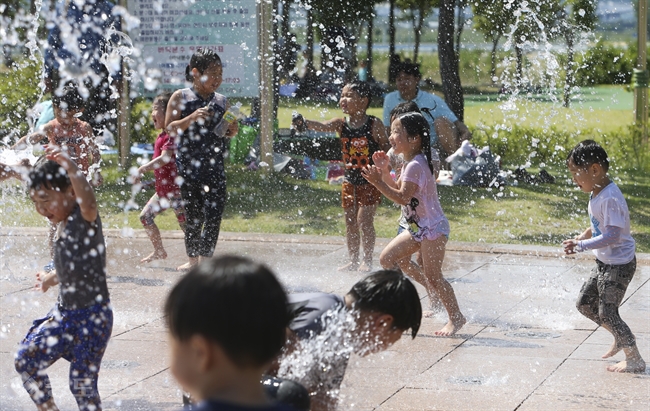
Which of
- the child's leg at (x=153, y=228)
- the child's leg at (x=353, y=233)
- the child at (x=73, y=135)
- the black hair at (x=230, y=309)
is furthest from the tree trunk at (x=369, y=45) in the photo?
the black hair at (x=230, y=309)

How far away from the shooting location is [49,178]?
146 inches

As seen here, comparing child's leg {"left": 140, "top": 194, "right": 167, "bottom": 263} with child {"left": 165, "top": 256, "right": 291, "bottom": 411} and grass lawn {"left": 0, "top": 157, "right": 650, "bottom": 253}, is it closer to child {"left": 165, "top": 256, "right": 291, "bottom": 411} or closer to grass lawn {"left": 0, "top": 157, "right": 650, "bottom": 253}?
grass lawn {"left": 0, "top": 157, "right": 650, "bottom": 253}

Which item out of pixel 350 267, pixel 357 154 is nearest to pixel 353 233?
pixel 350 267

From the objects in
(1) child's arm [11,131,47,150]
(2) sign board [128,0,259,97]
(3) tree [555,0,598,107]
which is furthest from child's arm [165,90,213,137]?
(3) tree [555,0,598,107]

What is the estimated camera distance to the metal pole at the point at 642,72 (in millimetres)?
13461

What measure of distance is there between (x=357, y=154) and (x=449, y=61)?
266 inches

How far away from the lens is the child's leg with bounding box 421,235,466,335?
5660mm

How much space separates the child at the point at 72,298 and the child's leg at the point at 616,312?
104 inches

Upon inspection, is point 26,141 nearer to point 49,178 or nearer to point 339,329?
point 49,178

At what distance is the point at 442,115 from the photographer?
28.7 feet

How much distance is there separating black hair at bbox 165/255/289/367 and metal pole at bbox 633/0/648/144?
12730 millimetres

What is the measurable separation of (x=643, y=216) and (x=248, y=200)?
174 inches

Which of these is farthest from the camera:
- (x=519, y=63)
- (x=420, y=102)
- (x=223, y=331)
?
(x=519, y=63)

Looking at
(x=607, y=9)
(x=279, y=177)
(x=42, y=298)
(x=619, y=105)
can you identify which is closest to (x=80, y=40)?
(x=279, y=177)
